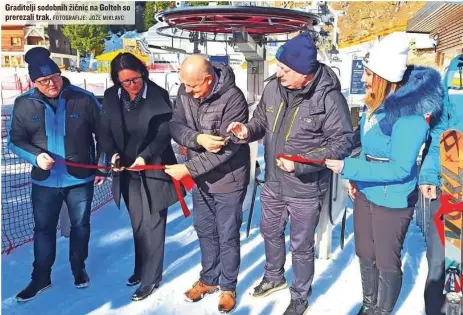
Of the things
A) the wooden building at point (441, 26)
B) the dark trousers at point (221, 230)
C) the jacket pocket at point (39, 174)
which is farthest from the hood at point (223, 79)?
the wooden building at point (441, 26)

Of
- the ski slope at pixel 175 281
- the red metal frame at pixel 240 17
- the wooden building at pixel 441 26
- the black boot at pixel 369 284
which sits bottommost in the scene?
the ski slope at pixel 175 281

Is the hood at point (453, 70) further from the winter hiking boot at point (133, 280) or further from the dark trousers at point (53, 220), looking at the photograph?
the winter hiking boot at point (133, 280)

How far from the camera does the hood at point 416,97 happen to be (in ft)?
6.56

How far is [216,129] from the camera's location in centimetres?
256

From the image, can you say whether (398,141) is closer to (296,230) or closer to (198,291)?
(296,230)

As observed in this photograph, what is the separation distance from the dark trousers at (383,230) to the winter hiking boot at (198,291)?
111 centimetres

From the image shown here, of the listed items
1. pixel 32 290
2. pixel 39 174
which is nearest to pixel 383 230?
pixel 39 174

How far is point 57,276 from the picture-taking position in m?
3.17

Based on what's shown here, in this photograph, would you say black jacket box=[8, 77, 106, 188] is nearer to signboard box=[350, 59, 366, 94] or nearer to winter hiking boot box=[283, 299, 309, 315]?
winter hiking boot box=[283, 299, 309, 315]

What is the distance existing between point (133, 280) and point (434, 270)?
1977 mm

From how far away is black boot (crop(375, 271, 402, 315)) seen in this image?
2285mm

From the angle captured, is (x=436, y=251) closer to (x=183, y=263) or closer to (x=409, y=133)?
(x=409, y=133)

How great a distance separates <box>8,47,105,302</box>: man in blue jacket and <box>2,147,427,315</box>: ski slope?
0.24 meters

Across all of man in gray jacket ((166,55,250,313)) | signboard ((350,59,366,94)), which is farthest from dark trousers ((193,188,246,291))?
signboard ((350,59,366,94))
